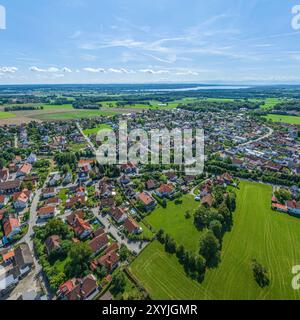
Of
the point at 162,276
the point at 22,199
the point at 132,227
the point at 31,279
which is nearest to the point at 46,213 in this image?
the point at 22,199

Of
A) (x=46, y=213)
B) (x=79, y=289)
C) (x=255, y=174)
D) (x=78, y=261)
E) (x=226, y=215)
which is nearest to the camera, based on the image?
(x=79, y=289)

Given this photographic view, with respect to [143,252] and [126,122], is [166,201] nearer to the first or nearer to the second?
[143,252]

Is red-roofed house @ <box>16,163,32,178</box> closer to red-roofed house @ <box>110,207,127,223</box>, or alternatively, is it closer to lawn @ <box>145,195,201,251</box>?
red-roofed house @ <box>110,207,127,223</box>

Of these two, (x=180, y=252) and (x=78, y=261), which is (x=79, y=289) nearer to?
(x=78, y=261)

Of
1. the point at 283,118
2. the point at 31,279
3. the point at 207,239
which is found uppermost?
the point at 283,118

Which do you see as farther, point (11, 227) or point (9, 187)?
point (9, 187)

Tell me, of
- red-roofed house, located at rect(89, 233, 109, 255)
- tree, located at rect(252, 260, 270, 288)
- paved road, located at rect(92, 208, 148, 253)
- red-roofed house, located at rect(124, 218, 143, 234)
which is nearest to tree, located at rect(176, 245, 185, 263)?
paved road, located at rect(92, 208, 148, 253)

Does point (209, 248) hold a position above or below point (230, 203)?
below
